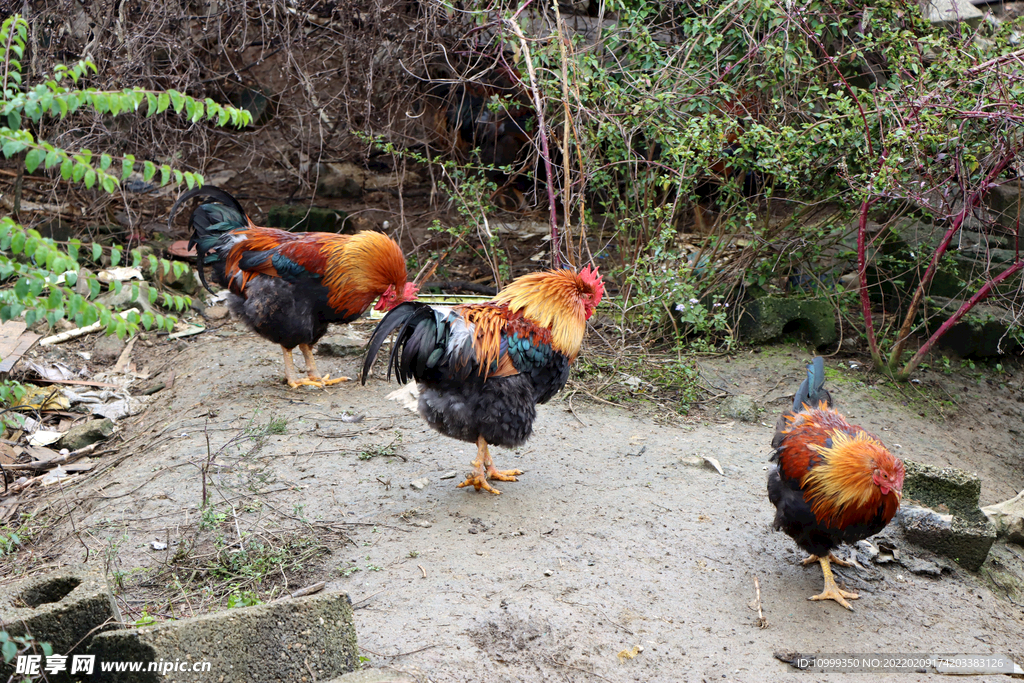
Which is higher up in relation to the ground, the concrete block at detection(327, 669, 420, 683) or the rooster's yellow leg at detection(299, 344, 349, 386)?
the concrete block at detection(327, 669, 420, 683)

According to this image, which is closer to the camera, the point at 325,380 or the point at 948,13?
the point at 325,380

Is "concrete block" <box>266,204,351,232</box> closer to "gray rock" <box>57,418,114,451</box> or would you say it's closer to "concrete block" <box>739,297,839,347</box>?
"gray rock" <box>57,418,114,451</box>

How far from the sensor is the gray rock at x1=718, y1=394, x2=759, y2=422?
20.8ft

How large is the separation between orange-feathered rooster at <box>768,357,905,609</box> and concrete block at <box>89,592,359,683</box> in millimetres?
2275

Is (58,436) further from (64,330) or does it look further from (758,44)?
(758,44)

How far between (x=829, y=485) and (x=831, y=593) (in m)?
0.63

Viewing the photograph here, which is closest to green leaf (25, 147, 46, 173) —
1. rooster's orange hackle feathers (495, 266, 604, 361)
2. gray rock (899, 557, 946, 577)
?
rooster's orange hackle feathers (495, 266, 604, 361)

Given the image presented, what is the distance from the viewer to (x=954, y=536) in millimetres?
4355

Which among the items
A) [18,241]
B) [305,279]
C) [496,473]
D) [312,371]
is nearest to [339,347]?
[312,371]

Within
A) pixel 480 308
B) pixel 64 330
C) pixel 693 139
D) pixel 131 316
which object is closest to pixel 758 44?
pixel 693 139

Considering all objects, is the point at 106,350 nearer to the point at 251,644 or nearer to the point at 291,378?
the point at 291,378

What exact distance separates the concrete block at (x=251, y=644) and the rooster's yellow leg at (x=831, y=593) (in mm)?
2386

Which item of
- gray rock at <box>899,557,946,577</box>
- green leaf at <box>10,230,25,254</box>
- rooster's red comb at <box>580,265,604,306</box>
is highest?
green leaf at <box>10,230,25,254</box>

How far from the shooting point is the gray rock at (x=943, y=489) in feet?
15.1
